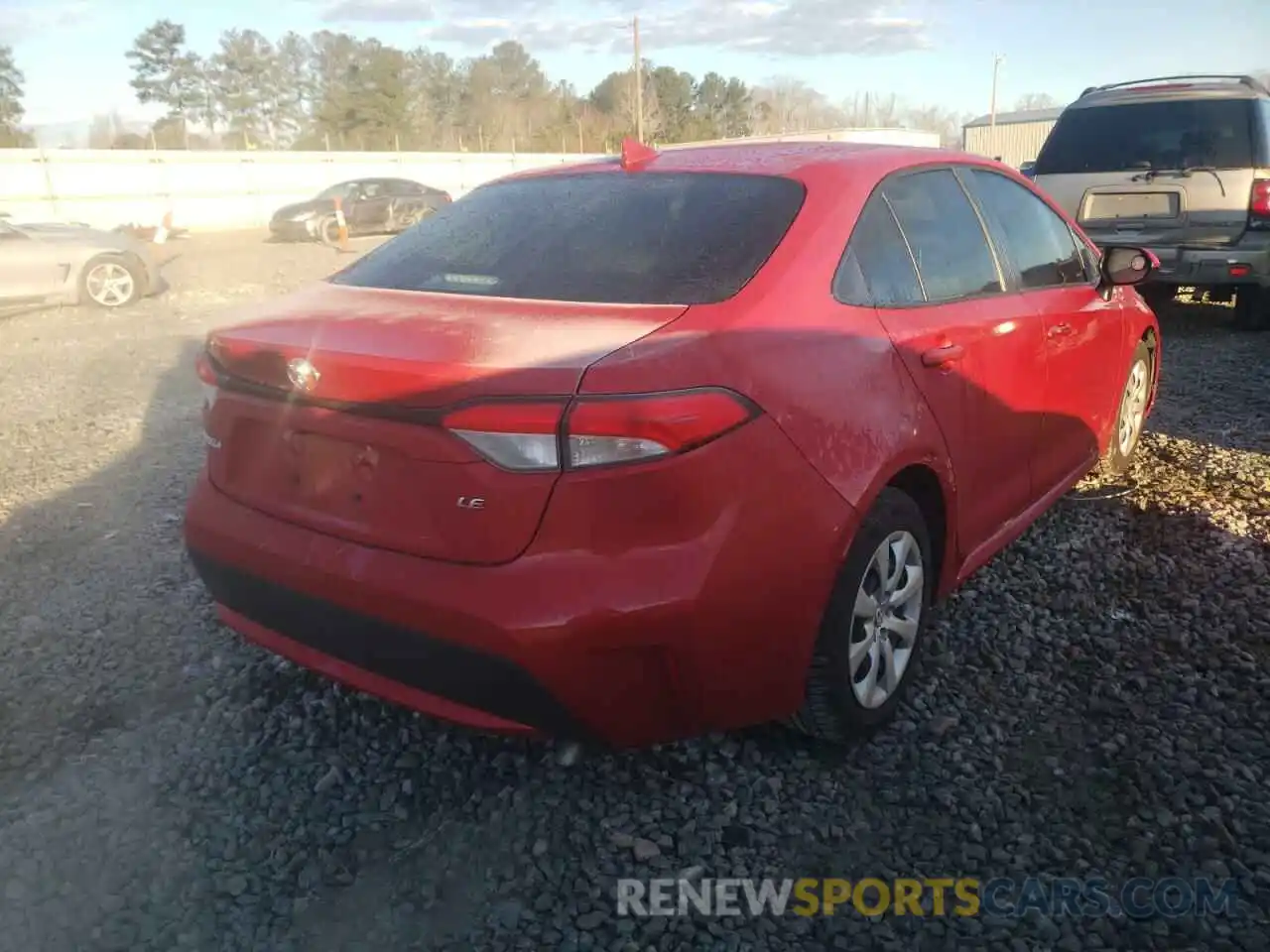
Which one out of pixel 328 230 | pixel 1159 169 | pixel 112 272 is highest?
pixel 1159 169

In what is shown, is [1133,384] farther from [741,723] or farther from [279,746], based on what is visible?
[279,746]

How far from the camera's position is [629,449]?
77.7 inches

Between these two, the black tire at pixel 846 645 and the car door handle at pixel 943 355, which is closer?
the black tire at pixel 846 645

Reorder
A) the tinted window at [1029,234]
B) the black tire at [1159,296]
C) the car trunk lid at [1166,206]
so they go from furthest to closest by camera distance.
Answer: the black tire at [1159,296] < the car trunk lid at [1166,206] < the tinted window at [1029,234]

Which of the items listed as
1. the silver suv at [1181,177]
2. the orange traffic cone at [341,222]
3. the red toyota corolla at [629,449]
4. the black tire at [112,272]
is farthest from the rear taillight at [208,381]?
the orange traffic cone at [341,222]

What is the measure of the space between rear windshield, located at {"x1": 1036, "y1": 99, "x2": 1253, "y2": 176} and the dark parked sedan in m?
15.0

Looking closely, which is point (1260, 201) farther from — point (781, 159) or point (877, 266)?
point (877, 266)

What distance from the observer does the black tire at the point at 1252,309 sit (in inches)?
307

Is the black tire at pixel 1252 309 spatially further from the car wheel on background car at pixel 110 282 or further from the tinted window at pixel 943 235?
the car wheel on background car at pixel 110 282

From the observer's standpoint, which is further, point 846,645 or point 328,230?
point 328,230

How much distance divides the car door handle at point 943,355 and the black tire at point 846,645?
1.26ft

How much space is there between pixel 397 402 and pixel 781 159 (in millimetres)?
1504

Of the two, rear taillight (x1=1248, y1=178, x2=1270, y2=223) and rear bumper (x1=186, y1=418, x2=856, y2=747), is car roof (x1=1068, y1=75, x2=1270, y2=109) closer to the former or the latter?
rear taillight (x1=1248, y1=178, x2=1270, y2=223)

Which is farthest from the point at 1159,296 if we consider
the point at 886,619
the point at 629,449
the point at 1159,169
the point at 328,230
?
the point at 328,230
